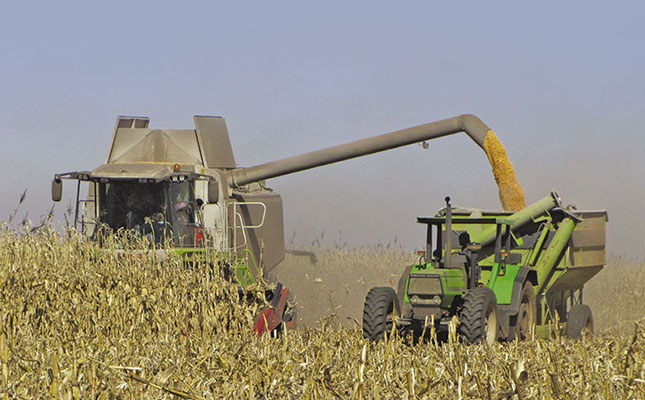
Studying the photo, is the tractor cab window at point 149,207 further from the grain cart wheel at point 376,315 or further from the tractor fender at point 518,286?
the tractor fender at point 518,286

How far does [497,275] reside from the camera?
Answer: 9.66 metres

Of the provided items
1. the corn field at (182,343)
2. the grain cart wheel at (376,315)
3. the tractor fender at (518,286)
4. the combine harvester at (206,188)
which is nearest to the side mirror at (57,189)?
the combine harvester at (206,188)

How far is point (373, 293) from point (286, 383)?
487cm

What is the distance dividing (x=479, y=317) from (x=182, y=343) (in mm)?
3454

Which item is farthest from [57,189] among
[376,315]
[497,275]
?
[497,275]

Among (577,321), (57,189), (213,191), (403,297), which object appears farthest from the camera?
(57,189)

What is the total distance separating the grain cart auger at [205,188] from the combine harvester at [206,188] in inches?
0.6

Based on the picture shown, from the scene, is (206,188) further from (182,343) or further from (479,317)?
(182,343)

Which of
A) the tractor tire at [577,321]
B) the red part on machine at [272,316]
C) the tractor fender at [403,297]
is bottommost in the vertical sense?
the tractor tire at [577,321]

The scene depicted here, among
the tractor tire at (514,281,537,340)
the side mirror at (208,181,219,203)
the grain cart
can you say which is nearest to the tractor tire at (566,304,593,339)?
the grain cart

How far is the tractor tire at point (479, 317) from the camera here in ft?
27.3

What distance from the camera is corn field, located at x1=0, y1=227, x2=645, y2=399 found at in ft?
13.2

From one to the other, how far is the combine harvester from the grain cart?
143 cm

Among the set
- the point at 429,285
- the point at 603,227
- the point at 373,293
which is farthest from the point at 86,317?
the point at 603,227
